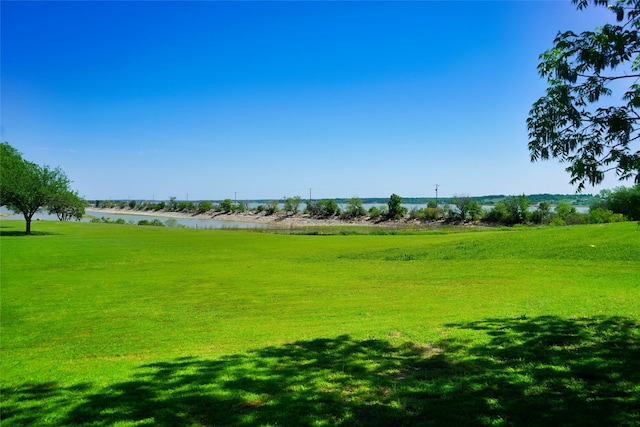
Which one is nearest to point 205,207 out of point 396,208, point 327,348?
point 396,208

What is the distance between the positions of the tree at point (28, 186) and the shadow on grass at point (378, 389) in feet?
202

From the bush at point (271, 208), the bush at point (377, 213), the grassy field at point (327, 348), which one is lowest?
the grassy field at point (327, 348)

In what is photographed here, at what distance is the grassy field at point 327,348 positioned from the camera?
20.2 ft

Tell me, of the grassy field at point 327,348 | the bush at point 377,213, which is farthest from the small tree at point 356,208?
the grassy field at point 327,348

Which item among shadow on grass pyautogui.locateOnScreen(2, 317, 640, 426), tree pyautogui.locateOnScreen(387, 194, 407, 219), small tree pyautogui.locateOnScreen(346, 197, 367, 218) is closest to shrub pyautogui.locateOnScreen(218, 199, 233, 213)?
small tree pyautogui.locateOnScreen(346, 197, 367, 218)

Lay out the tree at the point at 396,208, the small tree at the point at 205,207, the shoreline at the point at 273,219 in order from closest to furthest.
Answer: the tree at the point at 396,208 → the shoreline at the point at 273,219 → the small tree at the point at 205,207

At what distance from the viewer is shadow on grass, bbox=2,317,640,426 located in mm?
5867

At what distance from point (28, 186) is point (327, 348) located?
6430 centimetres

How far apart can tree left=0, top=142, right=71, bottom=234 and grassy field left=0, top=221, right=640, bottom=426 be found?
41543mm

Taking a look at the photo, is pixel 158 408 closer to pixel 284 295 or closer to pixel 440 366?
pixel 440 366

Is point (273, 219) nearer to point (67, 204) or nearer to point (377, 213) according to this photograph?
point (377, 213)

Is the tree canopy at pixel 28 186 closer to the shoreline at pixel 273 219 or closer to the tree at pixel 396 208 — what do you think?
the shoreline at pixel 273 219

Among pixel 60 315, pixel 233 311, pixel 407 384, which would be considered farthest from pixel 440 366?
pixel 60 315

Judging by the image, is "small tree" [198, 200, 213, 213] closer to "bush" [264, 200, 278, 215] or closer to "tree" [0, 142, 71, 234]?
"bush" [264, 200, 278, 215]
